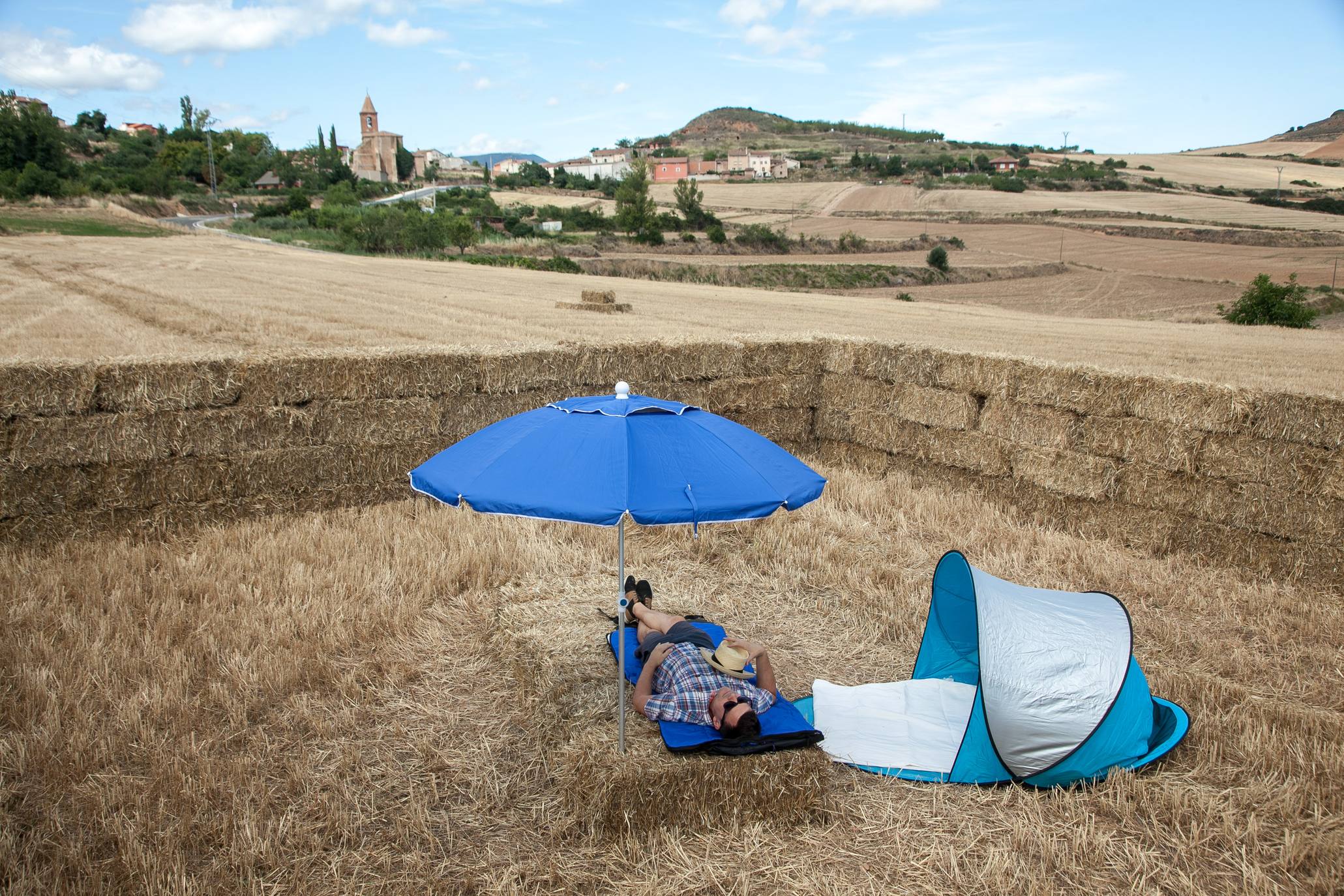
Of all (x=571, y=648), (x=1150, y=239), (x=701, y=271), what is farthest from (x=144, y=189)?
(x=571, y=648)

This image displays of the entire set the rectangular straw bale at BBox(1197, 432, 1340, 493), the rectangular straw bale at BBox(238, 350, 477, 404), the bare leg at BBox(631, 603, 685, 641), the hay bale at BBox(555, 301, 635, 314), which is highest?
the hay bale at BBox(555, 301, 635, 314)

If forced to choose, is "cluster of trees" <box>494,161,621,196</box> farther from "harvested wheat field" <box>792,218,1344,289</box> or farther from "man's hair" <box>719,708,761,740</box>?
"man's hair" <box>719,708,761,740</box>

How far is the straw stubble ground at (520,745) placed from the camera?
3.83 m

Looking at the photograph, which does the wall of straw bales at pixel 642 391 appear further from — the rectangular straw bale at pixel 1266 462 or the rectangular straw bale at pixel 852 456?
the rectangular straw bale at pixel 852 456

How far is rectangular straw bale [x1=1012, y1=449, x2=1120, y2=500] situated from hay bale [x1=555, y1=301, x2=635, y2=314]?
33.9ft

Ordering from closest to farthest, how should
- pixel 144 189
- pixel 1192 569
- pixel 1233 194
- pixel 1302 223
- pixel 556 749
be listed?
pixel 556 749, pixel 1192 569, pixel 1302 223, pixel 1233 194, pixel 144 189

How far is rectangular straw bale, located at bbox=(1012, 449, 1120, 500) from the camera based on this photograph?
8625mm

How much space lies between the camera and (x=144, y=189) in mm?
73062

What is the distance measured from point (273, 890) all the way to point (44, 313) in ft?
46.4

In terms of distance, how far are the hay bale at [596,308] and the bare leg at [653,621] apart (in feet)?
41.8

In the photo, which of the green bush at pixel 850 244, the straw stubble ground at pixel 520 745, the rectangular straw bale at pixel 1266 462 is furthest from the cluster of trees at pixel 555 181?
the straw stubble ground at pixel 520 745

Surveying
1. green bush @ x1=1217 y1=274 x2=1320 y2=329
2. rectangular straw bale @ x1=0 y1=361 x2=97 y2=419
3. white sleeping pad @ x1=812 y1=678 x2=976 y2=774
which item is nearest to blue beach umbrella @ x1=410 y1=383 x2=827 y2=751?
white sleeping pad @ x1=812 y1=678 x2=976 y2=774

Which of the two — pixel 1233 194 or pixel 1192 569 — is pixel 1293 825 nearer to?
pixel 1192 569

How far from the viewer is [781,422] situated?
11406 millimetres
